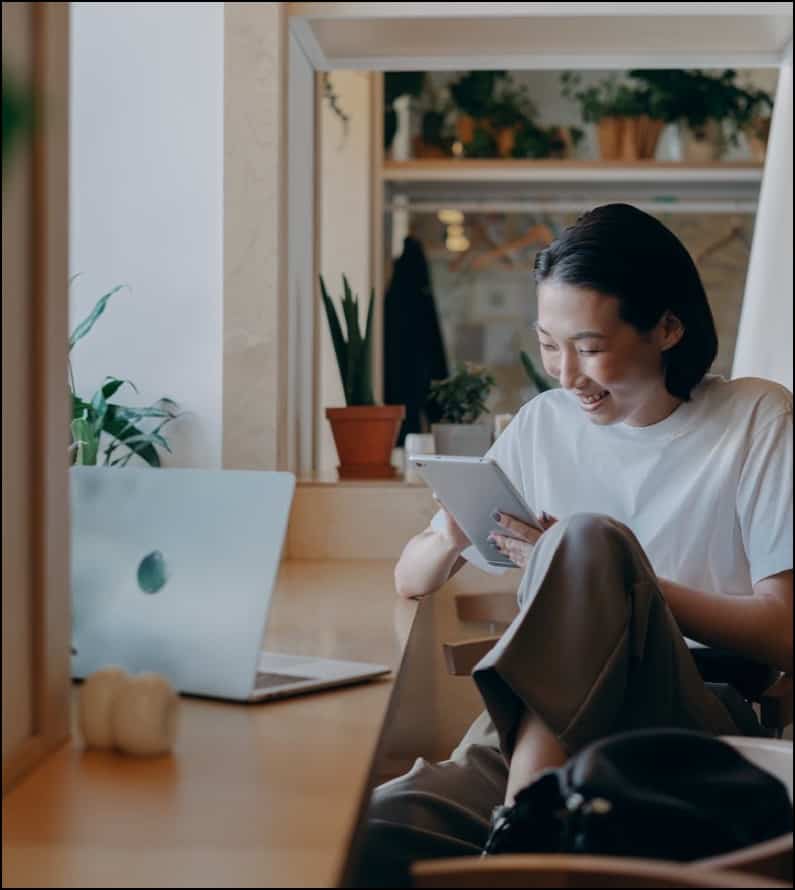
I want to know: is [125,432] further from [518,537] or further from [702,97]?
[702,97]

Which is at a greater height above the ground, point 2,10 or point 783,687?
point 2,10

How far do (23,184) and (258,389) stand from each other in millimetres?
1282

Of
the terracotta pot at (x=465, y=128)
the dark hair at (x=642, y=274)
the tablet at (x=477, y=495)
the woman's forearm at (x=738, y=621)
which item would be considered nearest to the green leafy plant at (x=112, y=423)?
the tablet at (x=477, y=495)

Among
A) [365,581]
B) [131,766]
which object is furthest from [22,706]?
[365,581]

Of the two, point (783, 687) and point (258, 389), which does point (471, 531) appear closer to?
point (783, 687)

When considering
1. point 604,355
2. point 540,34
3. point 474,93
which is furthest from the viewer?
point 474,93

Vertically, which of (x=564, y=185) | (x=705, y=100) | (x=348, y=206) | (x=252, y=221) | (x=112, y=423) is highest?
(x=705, y=100)

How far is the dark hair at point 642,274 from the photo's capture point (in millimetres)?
1248

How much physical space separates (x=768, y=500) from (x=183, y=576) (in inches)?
20.1

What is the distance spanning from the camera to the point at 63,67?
946mm

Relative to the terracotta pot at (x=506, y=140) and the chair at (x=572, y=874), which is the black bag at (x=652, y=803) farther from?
the terracotta pot at (x=506, y=140)

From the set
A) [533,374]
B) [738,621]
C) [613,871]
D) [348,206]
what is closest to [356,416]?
[533,374]

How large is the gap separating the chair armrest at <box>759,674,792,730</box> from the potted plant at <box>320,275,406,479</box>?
48.8 inches

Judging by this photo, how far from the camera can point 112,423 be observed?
212 cm
